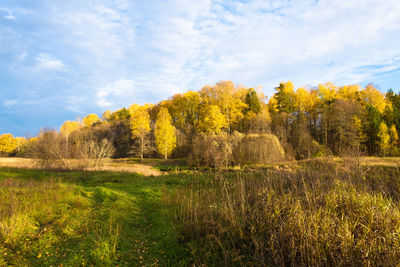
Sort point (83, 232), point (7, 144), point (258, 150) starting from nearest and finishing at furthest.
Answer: point (83, 232)
point (258, 150)
point (7, 144)

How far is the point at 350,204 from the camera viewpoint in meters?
4.10

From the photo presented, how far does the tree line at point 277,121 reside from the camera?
31828 mm

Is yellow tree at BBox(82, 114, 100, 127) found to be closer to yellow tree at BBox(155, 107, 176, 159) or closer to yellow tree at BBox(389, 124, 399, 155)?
yellow tree at BBox(155, 107, 176, 159)

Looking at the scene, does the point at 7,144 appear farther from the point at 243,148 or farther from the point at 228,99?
the point at 243,148

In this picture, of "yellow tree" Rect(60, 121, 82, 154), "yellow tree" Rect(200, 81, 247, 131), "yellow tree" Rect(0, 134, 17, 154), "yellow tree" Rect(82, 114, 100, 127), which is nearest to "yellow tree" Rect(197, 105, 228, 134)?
"yellow tree" Rect(200, 81, 247, 131)

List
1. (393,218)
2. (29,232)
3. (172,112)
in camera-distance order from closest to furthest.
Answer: (393,218), (29,232), (172,112)

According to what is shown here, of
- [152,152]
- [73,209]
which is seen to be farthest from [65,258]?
[152,152]

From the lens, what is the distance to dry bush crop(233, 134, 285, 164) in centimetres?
2276

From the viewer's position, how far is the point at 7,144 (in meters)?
56.7

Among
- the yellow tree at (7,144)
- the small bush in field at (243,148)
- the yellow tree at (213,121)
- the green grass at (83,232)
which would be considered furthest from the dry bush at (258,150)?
the yellow tree at (7,144)

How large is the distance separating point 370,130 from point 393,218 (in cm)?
3894

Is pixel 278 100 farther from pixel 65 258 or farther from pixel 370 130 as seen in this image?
pixel 65 258

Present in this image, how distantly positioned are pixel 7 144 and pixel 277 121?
7010 cm

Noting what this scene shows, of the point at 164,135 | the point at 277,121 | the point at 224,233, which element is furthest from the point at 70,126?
the point at 224,233
